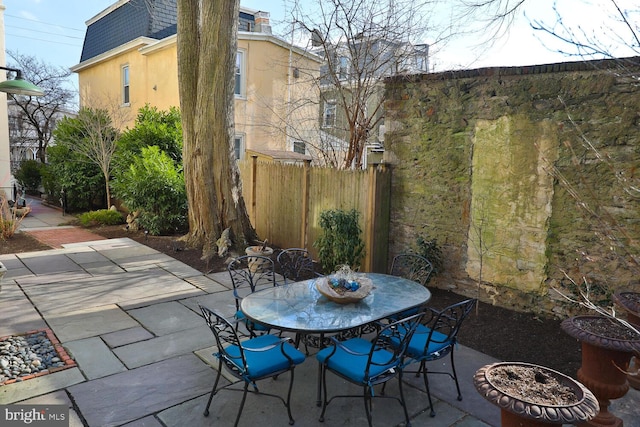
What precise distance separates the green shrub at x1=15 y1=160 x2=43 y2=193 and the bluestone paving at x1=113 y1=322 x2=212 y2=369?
1601 cm

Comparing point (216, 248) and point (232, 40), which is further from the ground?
point (232, 40)

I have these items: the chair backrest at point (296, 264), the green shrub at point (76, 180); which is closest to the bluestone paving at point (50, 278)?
the chair backrest at point (296, 264)

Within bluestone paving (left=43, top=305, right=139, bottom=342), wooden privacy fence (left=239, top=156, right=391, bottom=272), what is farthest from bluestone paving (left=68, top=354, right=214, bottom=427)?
wooden privacy fence (left=239, top=156, right=391, bottom=272)

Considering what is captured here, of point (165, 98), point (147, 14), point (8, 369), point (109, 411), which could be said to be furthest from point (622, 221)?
point (147, 14)

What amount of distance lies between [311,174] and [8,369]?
4767mm

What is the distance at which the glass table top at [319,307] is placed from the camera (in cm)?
302

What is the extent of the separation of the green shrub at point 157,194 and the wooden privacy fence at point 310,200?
156 centimetres

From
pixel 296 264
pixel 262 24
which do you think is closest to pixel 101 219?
pixel 296 264

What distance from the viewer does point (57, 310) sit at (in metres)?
4.83

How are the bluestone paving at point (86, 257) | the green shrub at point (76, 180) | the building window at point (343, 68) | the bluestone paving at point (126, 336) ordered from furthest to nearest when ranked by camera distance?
1. the green shrub at point (76, 180)
2. the building window at point (343, 68)
3. the bluestone paving at point (86, 257)
4. the bluestone paving at point (126, 336)

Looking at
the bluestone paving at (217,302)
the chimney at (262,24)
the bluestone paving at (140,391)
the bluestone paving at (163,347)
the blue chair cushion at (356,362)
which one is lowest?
the bluestone paving at (140,391)

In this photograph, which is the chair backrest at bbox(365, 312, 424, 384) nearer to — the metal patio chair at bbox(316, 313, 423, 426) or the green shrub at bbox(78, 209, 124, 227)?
the metal patio chair at bbox(316, 313, 423, 426)

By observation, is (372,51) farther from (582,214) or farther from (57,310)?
(57,310)

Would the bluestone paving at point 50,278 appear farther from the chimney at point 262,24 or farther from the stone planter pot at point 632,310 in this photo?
the chimney at point 262,24
